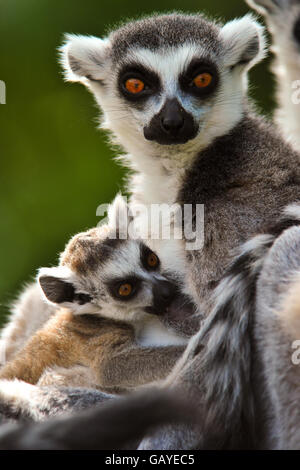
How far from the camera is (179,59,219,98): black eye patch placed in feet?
11.3

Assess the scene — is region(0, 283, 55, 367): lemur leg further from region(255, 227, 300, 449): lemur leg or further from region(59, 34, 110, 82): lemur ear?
region(255, 227, 300, 449): lemur leg

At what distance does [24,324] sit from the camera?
4.42 m

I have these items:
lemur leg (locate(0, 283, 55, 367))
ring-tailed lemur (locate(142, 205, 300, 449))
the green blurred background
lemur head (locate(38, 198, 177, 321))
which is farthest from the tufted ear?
the green blurred background

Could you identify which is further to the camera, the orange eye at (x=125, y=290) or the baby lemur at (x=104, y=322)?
the orange eye at (x=125, y=290)

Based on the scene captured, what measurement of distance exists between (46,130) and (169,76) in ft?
11.9

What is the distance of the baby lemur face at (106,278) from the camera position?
3406 millimetres

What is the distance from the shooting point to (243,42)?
3627 mm

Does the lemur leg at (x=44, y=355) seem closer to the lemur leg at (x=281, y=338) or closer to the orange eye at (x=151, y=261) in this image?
the orange eye at (x=151, y=261)

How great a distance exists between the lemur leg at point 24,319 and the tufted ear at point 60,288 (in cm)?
67

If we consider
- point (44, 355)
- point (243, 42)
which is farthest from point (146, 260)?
point (243, 42)

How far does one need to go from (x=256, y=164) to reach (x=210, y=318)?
2.74ft

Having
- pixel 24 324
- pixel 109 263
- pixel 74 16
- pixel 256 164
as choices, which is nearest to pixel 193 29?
pixel 256 164

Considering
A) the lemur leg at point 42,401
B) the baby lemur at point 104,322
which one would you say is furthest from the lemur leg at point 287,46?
the lemur leg at point 42,401

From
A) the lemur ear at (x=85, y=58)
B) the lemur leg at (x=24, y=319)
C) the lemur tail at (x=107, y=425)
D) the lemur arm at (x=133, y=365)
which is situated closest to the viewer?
the lemur tail at (x=107, y=425)
